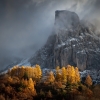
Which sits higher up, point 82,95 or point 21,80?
point 21,80

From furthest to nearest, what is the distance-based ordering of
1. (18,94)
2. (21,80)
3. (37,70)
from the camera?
(37,70) < (21,80) < (18,94)

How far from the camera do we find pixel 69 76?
176875mm

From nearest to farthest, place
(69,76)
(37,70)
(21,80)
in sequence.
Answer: (21,80), (69,76), (37,70)

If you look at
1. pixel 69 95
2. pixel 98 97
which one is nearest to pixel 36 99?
pixel 69 95

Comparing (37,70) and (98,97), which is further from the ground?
(37,70)

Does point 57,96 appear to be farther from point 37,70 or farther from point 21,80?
point 37,70

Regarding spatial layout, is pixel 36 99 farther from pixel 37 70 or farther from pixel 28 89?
pixel 37 70

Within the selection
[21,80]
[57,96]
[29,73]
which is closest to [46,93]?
Answer: [57,96]

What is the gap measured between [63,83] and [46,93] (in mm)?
18363

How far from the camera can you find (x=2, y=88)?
156m

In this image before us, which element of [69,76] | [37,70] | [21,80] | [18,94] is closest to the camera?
[18,94]

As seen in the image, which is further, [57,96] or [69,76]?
[69,76]

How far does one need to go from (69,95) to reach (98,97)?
13936 millimetres

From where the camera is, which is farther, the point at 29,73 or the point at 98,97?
the point at 29,73
